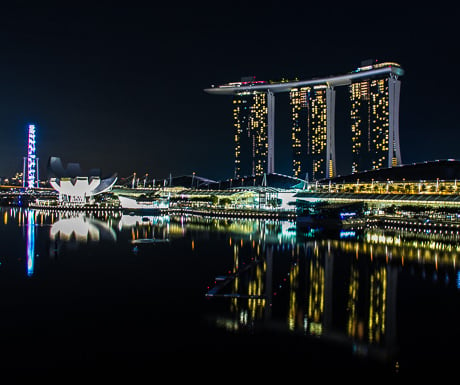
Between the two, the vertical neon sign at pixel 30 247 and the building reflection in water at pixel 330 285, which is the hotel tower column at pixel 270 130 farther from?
the building reflection in water at pixel 330 285

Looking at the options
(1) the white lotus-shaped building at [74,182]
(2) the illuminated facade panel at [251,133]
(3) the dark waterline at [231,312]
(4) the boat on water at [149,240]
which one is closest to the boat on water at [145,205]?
(1) the white lotus-shaped building at [74,182]

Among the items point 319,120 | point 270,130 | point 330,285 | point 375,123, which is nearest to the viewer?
point 330,285

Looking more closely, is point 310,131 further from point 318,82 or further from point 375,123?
point 375,123

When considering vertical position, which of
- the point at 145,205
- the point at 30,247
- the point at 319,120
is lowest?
the point at 30,247

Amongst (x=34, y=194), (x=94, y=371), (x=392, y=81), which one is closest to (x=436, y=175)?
(x=392, y=81)

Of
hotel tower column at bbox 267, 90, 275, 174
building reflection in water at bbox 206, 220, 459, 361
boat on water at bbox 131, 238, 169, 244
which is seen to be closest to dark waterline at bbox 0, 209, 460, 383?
building reflection in water at bbox 206, 220, 459, 361

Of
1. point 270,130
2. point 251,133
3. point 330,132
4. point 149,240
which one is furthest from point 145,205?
point 251,133

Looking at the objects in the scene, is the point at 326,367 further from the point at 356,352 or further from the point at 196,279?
the point at 196,279

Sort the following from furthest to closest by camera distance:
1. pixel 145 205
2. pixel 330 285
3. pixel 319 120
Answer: pixel 319 120
pixel 145 205
pixel 330 285
